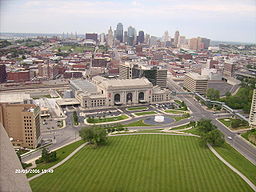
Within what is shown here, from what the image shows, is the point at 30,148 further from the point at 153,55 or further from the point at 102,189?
the point at 153,55

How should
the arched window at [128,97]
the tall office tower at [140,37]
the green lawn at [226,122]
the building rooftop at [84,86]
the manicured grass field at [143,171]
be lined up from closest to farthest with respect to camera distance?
the manicured grass field at [143,171] < the green lawn at [226,122] < the arched window at [128,97] < the building rooftop at [84,86] < the tall office tower at [140,37]

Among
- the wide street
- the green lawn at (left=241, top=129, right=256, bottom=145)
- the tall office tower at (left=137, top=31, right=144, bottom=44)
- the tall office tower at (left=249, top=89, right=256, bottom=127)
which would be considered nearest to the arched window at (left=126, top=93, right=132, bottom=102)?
the wide street

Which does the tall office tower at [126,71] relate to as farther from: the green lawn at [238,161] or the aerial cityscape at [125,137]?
the green lawn at [238,161]

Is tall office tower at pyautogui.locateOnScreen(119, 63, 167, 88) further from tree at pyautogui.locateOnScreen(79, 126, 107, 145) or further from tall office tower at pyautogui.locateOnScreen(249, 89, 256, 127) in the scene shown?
tree at pyautogui.locateOnScreen(79, 126, 107, 145)

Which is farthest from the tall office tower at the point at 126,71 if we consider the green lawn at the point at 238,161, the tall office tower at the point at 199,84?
the green lawn at the point at 238,161

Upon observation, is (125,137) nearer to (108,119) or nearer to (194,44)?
(108,119)

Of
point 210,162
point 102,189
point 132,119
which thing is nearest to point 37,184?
point 102,189
